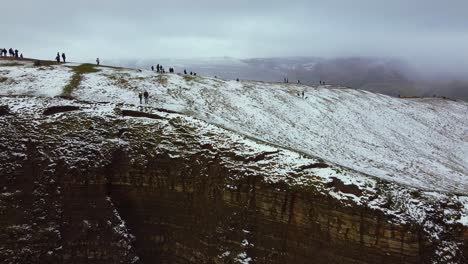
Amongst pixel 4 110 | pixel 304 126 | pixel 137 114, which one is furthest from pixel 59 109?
pixel 304 126

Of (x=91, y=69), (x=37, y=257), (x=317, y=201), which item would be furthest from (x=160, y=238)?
(x=91, y=69)

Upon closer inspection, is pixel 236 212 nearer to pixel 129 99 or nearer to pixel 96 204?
pixel 96 204

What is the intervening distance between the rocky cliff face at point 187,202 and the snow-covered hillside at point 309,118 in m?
14.1

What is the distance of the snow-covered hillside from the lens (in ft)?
163

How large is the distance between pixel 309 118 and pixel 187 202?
36.7 m

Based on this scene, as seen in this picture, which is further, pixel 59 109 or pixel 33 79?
pixel 33 79

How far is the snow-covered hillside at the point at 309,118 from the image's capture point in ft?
163

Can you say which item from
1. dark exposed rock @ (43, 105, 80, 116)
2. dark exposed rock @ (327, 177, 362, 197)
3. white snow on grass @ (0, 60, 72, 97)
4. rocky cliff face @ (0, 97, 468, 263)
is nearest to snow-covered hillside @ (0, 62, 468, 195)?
white snow on grass @ (0, 60, 72, 97)

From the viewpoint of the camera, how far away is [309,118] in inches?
2495

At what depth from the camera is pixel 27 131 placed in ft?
110

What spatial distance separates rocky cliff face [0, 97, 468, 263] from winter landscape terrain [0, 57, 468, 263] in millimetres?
182

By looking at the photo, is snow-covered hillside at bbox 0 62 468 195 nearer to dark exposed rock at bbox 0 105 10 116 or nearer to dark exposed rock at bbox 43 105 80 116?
dark exposed rock at bbox 43 105 80 116

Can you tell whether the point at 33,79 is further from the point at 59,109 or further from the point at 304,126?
the point at 304,126

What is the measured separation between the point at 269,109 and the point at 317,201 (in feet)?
Result: 123
